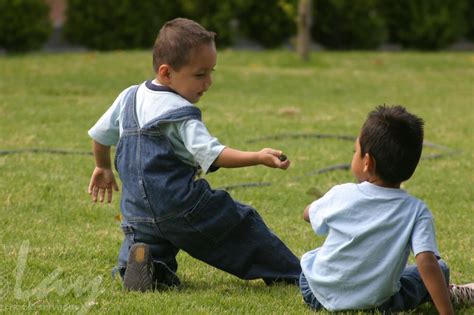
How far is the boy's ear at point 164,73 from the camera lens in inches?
160

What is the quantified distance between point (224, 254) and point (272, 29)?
43.1 feet

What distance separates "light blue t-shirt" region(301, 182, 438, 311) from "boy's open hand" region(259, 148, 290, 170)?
0.77 feet

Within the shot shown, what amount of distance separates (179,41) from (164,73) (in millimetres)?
159

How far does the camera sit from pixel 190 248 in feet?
13.4

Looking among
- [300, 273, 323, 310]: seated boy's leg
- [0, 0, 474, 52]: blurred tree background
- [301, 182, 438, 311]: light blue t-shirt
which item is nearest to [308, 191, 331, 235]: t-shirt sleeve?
[301, 182, 438, 311]: light blue t-shirt

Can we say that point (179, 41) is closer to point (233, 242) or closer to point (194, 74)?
point (194, 74)

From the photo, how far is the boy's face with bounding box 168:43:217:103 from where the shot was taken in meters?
4.03

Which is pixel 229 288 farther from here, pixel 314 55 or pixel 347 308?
pixel 314 55

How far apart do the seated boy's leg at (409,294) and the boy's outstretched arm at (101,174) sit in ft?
4.52

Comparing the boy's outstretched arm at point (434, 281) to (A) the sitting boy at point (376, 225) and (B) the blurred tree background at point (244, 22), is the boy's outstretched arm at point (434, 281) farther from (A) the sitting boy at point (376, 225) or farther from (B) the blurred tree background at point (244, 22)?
(B) the blurred tree background at point (244, 22)

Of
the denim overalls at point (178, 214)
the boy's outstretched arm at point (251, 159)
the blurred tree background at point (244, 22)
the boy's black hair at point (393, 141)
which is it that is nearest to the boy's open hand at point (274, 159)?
the boy's outstretched arm at point (251, 159)

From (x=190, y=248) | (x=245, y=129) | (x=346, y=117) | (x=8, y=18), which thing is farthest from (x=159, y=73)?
(x=8, y=18)

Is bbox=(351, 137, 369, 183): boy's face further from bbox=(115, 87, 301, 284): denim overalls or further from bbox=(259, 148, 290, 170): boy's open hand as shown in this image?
bbox=(115, 87, 301, 284): denim overalls

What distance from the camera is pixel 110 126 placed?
4254 millimetres
